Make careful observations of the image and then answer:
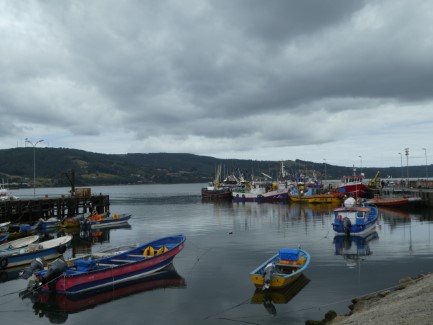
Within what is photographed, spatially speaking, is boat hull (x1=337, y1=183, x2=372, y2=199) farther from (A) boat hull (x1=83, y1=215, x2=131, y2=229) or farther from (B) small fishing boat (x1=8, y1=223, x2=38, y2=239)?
(B) small fishing boat (x1=8, y1=223, x2=38, y2=239)

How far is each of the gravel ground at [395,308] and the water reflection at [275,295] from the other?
3788mm

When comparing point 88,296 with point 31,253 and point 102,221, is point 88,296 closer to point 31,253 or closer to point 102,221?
point 31,253

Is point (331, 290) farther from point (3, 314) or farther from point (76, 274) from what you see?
point (3, 314)

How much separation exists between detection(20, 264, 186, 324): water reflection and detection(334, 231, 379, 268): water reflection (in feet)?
46.7

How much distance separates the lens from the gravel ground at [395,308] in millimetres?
13984

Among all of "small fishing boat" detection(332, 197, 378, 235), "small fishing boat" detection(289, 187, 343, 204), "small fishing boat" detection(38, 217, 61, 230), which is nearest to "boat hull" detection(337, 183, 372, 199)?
"small fishing boat" detection(289, 187, 343, 204)

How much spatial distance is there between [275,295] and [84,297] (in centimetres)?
1137

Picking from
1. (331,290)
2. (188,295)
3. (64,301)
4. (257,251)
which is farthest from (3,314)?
(257,251)

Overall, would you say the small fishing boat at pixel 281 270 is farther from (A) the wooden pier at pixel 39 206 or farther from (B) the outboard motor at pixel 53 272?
(A) the wooden pier at pixel 39 206

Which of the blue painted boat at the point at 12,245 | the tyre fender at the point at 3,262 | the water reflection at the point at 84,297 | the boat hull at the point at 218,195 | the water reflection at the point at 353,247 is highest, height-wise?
the boat hull at the point at 218,195

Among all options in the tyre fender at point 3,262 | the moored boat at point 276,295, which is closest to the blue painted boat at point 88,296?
the moored boat at point 276,295

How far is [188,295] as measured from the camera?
23828 mm

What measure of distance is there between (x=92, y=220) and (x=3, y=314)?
1475 inches

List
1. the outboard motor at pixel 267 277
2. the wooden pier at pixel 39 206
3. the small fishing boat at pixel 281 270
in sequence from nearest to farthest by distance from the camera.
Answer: the outboard motor at pixel 267 277
the small fishing boat at pixel 281 270
the wooden pier at pixel 39 206
